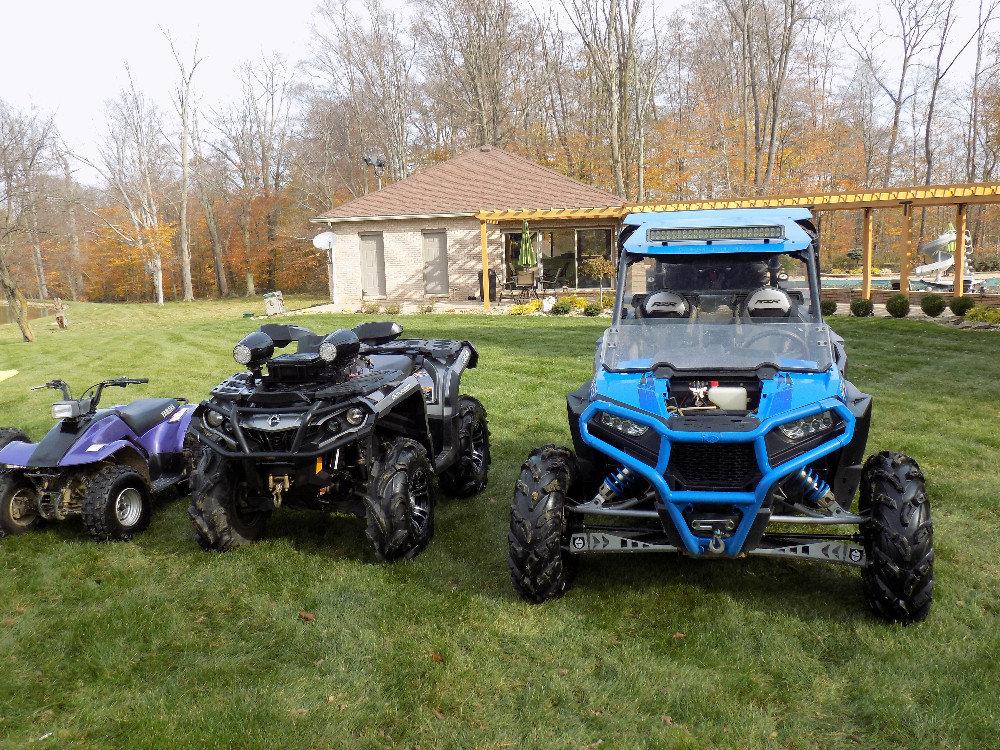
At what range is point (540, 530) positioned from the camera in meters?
4.08

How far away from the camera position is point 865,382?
10.5m

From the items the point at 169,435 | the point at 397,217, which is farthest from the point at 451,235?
the point at 169,435

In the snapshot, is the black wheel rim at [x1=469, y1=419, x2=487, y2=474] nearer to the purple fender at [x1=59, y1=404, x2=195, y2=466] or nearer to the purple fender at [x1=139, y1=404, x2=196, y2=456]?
the purple fender at [x1=139, y1=404, x2=196, y2=456]

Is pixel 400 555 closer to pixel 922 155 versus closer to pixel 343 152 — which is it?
pixel 343 152

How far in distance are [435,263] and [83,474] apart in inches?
809

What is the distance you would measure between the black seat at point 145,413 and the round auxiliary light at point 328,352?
7.02ft

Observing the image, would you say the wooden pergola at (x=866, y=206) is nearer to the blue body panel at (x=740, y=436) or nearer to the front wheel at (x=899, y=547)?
the blue body panel at (x=740, y=436)

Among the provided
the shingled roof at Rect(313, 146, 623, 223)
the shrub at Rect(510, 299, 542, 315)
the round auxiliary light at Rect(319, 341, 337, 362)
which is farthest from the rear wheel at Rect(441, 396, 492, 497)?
the shingled roof at Rect(313, 146, 623, 223)

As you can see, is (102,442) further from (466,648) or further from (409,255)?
(409,255)

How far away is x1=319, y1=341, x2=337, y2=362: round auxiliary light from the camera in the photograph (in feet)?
15.8

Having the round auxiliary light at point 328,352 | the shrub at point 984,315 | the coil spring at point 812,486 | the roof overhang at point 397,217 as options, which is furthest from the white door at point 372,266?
the coil spring at point 812,486

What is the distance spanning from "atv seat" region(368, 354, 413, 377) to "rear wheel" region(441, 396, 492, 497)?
680mm

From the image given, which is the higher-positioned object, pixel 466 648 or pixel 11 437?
pixel 11 437

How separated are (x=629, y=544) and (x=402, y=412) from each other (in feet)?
6.76
